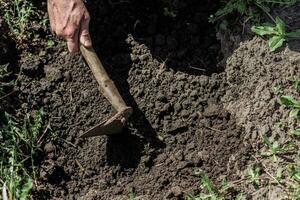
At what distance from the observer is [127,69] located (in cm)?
278

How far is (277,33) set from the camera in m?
2.56

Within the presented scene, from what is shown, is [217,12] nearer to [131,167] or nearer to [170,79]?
[170,79]

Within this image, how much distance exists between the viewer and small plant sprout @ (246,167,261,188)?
2.52m

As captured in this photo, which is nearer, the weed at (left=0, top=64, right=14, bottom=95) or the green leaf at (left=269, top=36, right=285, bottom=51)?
the green leaf at (left=269, top=36, right=285, bottom=51)

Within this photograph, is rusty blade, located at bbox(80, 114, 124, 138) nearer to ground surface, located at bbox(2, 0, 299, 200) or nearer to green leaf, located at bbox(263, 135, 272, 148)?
ground surface, located at bbox(2, 0, 299, 200)

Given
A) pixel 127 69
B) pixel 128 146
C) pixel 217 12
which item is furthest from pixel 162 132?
pixel 217 12

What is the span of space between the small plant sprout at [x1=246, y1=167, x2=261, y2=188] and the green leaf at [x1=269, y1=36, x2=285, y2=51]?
0.51 metres

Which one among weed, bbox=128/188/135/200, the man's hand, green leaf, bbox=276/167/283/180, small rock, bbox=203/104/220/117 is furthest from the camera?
small rock, bbox=203/104/220/117

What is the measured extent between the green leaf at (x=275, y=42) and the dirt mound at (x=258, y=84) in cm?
4

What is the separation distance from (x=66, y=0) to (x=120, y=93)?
1.82 feet

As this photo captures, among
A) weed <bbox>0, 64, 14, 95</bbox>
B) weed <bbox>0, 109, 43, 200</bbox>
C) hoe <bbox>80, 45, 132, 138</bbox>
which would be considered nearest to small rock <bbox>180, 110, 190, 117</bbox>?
hoe <bbox>80, 45, 132, 138</bbox>

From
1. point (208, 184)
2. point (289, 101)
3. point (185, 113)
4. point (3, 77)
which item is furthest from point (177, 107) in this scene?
point (3, 77)

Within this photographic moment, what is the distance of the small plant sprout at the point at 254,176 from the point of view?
8.25ft

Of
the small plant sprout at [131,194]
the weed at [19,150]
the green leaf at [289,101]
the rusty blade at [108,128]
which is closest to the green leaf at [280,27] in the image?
the green leaf at [289,101]
